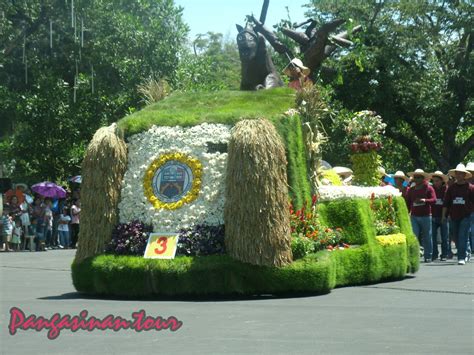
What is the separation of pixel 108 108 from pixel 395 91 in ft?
36.8

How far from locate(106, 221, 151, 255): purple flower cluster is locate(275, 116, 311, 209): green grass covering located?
1994 millimetres

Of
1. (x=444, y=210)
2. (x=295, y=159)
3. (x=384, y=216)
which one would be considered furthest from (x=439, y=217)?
(x=295, y=159)

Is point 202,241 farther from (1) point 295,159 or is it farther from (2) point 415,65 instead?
(2) point 415,65

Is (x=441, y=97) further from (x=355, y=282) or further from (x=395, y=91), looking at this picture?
(x=355, y=282)

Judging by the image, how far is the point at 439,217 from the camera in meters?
21.9

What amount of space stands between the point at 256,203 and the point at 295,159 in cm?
122

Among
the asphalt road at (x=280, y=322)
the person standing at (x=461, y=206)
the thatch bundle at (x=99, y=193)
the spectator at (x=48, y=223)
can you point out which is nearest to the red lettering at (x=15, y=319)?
the asphalt road at (x=280, y=322)

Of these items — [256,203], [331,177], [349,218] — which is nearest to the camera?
[256,203]

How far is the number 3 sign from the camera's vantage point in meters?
13.1

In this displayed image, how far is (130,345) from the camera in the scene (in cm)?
878

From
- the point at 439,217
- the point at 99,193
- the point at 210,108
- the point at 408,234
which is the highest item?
the point at 210,108

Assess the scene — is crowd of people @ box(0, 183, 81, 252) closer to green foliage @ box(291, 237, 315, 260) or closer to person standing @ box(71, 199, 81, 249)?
person standing @ box(71, 199, 81, 249)

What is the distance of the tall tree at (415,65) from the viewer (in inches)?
1481

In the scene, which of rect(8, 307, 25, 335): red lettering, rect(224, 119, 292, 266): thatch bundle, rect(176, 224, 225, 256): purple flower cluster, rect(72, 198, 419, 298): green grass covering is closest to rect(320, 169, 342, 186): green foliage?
rect(72, 198, 419, 298): green grass covering
